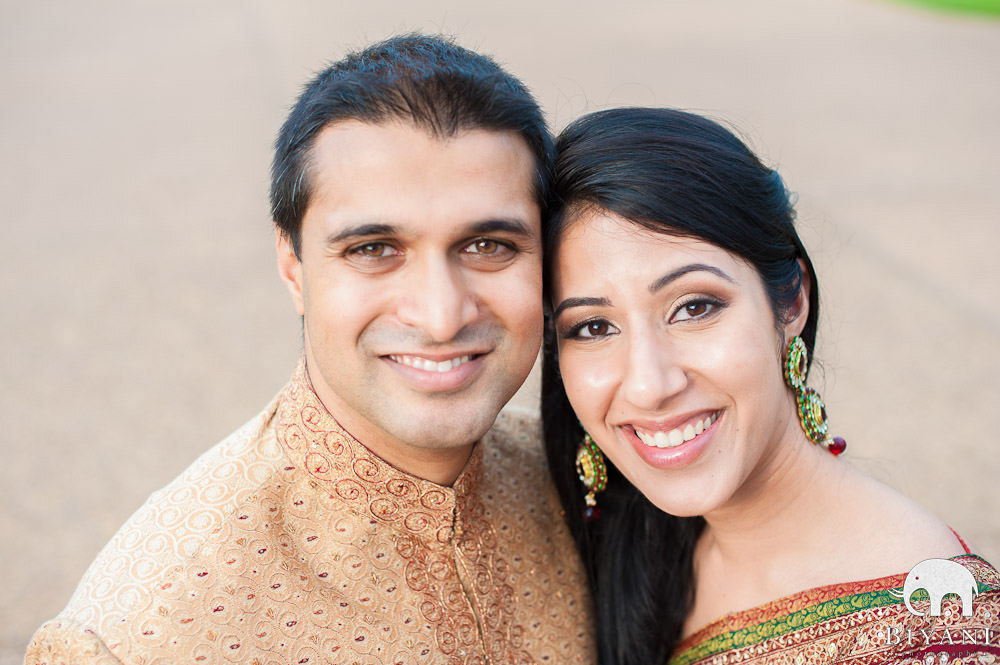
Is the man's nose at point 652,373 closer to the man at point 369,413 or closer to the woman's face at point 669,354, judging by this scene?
the woman's face at point 669,354

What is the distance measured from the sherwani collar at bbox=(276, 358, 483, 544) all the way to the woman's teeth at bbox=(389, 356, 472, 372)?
0.80 feet

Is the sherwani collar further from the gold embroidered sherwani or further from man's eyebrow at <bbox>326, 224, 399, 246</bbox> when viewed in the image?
man's eyebrow at <bbox>326, 224, 399, 246</bbox>

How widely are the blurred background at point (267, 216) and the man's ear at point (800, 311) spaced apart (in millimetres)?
951

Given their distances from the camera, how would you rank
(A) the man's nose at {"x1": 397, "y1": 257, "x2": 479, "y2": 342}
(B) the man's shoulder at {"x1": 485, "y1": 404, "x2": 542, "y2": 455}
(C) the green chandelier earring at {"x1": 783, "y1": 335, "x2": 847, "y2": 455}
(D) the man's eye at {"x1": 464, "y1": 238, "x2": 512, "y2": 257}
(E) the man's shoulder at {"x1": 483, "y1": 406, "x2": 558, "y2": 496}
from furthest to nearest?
(B) the man's shoulder at {"x1": 485, "y1": 404, "x2": 542, "y2": 455}
(E) the man's shoulder at {"x1": 483, "y1": 406, "x2": 558, "y2": 496}
(C) the green chandelier earring at {"x1": 783, "y1": 335, "x2": 847, "y2": 455}
(D) the man's eye at {"x1": 464, "y1": 238, "x2": 512, "y2": 257}
(A) the man's nose at {"x1": 397, "y1": 257, "x2": 479, "y2": 342}

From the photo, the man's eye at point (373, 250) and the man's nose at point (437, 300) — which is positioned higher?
the man's eye at point (373, 250)

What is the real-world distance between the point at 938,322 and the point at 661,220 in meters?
5.53

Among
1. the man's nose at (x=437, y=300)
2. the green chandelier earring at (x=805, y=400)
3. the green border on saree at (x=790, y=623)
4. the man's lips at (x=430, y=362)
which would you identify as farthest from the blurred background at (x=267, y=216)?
the green border on saree at (x=790, y=623)

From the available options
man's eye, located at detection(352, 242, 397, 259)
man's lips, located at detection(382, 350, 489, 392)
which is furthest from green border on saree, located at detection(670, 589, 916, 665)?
man's eye, located at detection(352, 242, 397, 259)

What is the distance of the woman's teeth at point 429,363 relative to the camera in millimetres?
2107

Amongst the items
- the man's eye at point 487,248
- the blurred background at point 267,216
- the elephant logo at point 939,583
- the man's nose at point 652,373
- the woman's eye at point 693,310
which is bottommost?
the blurred background at point 267,216

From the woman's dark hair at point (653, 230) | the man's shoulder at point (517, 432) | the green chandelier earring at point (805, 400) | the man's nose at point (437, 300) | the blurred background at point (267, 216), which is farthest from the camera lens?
the blurred background at point (267, 216)

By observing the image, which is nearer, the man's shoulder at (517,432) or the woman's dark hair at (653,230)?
the woman's dark hair at (653,230)

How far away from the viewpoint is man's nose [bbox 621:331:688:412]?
2154mm

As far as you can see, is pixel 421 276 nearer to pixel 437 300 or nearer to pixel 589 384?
pixel 437 300
